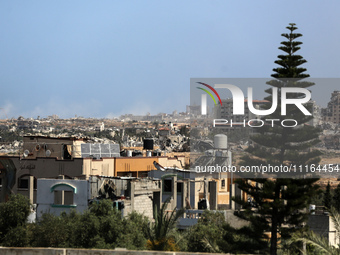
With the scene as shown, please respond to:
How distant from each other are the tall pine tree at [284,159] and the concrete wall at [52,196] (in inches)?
302

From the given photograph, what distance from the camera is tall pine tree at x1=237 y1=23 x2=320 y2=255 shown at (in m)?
29.9

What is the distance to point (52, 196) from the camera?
35781mm

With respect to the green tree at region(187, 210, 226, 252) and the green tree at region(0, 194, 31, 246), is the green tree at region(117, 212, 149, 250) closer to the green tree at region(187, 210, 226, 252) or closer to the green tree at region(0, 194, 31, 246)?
the green tree at region(187, 210, 226, 252)

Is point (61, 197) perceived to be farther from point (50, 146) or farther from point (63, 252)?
point (63, 252)

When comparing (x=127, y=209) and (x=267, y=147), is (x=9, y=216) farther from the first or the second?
(x=267, y=147)

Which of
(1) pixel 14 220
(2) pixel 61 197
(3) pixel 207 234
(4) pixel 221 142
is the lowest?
(3) pixel 207 234

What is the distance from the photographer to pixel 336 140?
38344 millimetres

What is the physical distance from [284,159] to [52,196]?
10.9 metres

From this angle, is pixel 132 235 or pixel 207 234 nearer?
pixel 132 235

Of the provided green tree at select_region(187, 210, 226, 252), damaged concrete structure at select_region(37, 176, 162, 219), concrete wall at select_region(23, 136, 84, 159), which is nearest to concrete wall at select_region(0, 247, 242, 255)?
green tree at select_region(187, 210, 226, 252)

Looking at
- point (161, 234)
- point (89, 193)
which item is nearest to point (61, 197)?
point (89, 193)

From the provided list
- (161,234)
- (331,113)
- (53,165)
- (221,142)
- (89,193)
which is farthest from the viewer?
(331,113)

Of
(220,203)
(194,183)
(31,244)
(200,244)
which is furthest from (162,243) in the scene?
(220,203)

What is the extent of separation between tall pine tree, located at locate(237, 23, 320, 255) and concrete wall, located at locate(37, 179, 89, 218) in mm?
7667
